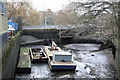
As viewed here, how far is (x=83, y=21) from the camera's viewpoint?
1356 cm

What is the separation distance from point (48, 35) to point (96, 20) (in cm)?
1822

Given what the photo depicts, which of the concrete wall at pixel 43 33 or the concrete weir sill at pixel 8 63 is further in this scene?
the concrete wall at pixel 43 33

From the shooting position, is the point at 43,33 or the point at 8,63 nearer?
the point at 8,63

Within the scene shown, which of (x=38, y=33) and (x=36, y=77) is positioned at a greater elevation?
(x=38, y=33)

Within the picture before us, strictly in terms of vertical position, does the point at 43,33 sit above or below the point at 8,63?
above

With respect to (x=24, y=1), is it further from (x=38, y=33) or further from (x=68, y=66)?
(x=68, y=66)

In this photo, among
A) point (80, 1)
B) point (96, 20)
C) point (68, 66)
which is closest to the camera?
point (68, 66)

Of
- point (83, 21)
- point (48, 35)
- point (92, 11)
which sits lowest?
point (48, 35)

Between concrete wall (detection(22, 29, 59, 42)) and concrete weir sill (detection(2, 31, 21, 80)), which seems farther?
concrete wall (detection(22, 29, 59, 42))

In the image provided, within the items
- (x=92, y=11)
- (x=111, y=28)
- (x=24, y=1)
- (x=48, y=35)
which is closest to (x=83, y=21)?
(x=92, y=11)

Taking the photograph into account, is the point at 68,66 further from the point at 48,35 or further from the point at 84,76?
the point at 48,35

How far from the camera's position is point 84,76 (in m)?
10.0

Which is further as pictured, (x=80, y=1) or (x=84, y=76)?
(x=80, y=1)

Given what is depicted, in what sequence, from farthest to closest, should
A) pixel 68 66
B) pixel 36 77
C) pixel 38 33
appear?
1. pixel 38 33
2. pixel 68 66
3. pixel 36 77
